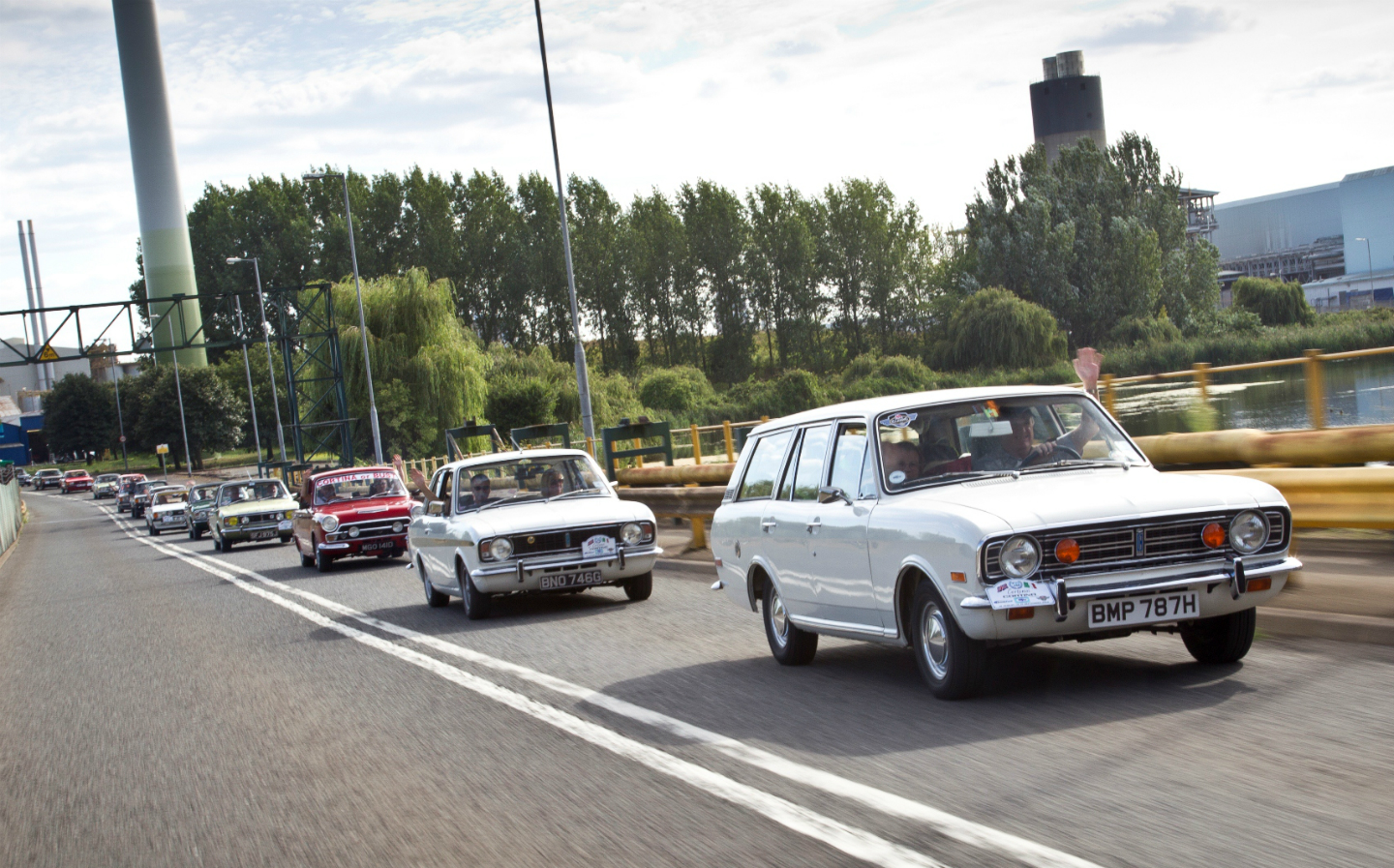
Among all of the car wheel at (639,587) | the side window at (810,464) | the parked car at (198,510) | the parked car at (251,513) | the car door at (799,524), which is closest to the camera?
the car door at (799,524)

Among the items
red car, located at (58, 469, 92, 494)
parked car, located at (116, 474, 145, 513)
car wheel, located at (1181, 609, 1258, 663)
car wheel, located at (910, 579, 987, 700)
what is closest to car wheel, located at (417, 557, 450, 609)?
car wheel, located at (910, 579, 987, 700)


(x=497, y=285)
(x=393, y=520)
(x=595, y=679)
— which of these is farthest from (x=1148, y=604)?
(x=497, y=285)

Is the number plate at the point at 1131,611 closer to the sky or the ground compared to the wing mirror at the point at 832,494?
closer to the ground

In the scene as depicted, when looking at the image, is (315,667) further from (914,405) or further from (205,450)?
(205,450)

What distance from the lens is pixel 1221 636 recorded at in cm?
675

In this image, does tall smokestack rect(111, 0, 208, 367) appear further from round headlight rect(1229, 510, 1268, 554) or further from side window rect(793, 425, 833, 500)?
round headlight rect(1229, 510, 1268, 554)

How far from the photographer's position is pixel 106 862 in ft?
16.7

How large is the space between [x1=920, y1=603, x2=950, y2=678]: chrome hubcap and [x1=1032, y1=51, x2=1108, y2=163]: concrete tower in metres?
136

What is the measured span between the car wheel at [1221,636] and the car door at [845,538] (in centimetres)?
158

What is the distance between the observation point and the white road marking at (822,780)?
13.5 feet

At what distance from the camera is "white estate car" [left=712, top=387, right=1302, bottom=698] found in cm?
608

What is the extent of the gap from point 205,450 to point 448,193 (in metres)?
27.4

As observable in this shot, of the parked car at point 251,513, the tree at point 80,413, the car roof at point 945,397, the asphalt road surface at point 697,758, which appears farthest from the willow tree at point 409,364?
the tree at point 80,413

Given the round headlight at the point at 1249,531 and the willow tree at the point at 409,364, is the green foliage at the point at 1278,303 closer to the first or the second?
the willow tree at the point at 409,364
